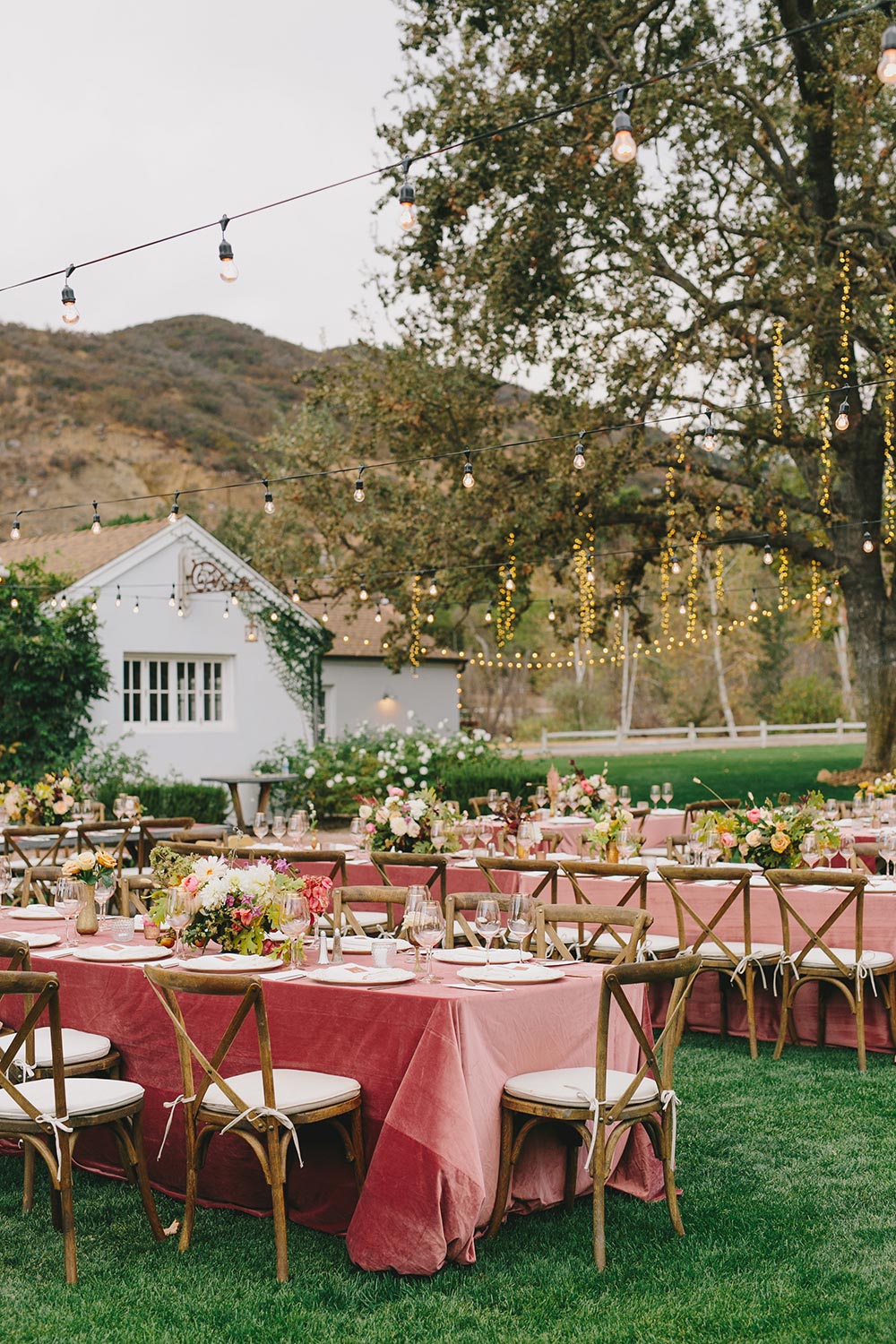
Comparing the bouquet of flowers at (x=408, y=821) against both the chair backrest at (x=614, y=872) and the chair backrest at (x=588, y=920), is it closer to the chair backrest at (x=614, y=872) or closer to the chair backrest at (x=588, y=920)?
the chair backrest at (x=614, y=872)

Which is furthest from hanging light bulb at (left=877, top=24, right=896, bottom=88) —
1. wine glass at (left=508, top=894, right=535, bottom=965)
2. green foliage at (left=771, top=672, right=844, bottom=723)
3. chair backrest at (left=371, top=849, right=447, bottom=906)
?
green foliage at (left=771, top=672, right=844, bottom=723)

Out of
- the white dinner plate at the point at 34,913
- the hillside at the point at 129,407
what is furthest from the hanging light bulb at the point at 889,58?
the hillside at the point at 129,407

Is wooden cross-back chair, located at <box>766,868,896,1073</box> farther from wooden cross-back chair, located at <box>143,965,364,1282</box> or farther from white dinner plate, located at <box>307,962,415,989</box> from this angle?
wooden cross-back chair, located at <box>143,965,364,1282</box>

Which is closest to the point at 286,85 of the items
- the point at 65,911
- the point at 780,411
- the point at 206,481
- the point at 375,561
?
the point at 375,561

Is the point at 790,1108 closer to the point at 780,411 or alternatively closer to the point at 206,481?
the point at 780,411

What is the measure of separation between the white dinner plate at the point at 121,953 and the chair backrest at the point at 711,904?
2799mm

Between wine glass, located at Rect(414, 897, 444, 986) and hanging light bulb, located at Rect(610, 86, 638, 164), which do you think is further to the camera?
hanging light bulb, located at Rect(610, 86, 638, 164)

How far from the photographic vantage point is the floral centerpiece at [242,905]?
5.17 m

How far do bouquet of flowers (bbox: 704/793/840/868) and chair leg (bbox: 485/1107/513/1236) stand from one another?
371cm

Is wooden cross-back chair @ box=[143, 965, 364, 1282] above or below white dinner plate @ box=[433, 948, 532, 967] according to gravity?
below

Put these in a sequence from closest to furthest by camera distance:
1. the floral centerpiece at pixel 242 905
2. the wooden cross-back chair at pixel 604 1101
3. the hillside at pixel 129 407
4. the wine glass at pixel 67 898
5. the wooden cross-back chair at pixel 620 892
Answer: the wooden cross-back chair at pixel 604 1101 < the floral centerpiece at pixel 242 905 < the wine glass at pixel 67 898 < the wooden cross-back chair at pixel 620 892 < the hillside at pixel 129 407

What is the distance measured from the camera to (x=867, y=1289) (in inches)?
163

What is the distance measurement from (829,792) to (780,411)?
7194mm

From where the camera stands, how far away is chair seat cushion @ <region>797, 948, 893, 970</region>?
6.97 m
